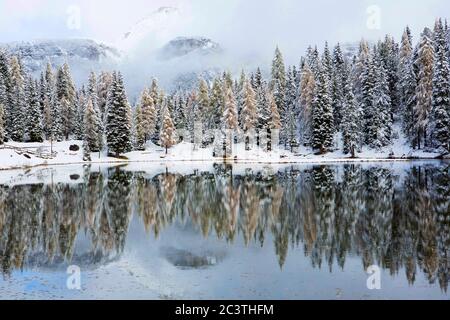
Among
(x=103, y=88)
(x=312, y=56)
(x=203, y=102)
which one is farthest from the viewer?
(x=103, y=88)

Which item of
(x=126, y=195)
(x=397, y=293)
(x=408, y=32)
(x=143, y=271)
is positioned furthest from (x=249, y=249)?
(x=408, y=32)

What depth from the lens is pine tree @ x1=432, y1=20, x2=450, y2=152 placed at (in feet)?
235

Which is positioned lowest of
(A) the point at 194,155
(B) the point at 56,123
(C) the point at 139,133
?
(A) the point at 194,155

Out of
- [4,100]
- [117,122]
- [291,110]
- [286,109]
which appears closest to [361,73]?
[291,110]

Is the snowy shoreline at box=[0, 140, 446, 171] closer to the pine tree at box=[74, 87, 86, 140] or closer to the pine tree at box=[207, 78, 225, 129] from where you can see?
the pine tree at box=[74, 87, 86, 140]

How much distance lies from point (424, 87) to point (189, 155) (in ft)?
141

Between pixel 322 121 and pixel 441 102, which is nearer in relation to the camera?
pixel 441 102

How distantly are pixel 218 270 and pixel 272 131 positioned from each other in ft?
247

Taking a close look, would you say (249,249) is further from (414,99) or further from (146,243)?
(414,99)

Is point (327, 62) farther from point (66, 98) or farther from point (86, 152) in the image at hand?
point (66, 98)

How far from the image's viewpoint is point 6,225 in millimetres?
25922

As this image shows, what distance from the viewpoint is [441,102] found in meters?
73.0

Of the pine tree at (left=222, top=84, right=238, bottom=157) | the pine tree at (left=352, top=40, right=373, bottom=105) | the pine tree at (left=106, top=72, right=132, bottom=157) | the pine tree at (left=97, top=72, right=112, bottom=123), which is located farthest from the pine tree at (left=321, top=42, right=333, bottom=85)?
the pine tree at (left=97, top=72, right=112, bottom=123)
